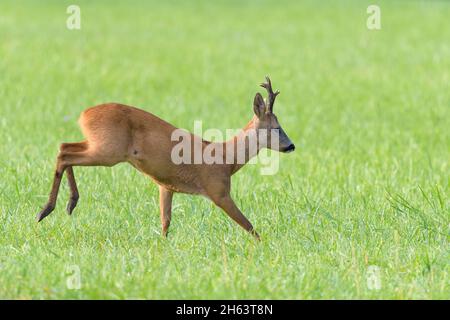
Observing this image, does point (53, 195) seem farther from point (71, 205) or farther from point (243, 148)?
point (243, 148)

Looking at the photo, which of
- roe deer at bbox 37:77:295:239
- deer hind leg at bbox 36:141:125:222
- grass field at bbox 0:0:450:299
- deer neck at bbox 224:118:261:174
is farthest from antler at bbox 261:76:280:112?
deer hind leg at bbox 36:141:125:222

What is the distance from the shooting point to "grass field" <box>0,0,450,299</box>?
234 inches

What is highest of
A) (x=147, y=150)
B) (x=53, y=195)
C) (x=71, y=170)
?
(x=147, y=150)

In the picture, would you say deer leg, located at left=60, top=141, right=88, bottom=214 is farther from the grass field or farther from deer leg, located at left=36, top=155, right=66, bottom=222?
the grass field

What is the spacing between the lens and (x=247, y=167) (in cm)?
1017

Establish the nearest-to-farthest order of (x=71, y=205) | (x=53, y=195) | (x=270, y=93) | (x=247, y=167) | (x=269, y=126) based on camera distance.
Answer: (x=270, y=93), (x=53, y=195), (x=269, y=126), (x=71, y=205), (x=247, y=167)

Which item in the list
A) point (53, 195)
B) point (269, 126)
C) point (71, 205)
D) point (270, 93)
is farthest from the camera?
point (71, 205)

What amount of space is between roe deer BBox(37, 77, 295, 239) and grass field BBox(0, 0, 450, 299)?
33 centimetres

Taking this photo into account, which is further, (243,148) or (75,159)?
(243,148)

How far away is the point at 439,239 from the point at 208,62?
37.3 ft

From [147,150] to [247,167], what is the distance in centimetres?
364

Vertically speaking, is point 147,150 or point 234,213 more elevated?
point 147,150

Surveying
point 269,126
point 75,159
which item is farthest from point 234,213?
point 75,159
